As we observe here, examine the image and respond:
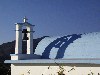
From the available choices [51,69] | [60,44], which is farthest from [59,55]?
[51,69]

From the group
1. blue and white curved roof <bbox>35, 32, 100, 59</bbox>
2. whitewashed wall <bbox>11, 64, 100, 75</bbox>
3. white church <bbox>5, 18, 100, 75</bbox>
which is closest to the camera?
whitewashed wall <bbox>11, 64, 100, 75</bbox>

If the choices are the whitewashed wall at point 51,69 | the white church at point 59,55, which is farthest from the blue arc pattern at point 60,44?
the whitewashed wall at point 51,69

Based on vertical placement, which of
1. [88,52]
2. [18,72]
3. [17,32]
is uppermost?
[17,32]

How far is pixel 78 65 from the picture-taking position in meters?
10.6

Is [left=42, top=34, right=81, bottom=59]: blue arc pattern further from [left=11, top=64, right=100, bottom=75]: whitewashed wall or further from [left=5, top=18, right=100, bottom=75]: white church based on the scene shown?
[left=11, top=64, right=100, bottom=75]: whitewashed wall

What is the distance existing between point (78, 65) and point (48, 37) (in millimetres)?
4328

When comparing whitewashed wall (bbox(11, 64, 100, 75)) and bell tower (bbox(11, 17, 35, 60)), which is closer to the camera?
whitewashed wall (bbox(11, 64, 100, 75))

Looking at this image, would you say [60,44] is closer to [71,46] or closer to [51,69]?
[71,46]

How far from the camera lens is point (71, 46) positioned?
486 inches

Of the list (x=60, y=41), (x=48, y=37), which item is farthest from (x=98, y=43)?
(x=48, y=37)

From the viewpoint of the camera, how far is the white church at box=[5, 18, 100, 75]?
34.6ft

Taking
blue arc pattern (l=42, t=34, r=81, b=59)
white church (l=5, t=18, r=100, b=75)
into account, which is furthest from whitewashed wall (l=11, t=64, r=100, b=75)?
blue arc pattern (l=42, t=34, r=81, b=59)

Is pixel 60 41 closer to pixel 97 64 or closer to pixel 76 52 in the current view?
pixel 76 52

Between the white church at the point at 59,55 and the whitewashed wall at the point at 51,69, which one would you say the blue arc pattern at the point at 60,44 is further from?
the whitewashed wall at the point at 51,69
